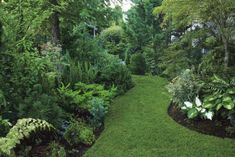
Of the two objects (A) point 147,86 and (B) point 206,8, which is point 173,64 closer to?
(A) point 147,86

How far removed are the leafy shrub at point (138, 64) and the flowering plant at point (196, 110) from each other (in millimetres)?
5291

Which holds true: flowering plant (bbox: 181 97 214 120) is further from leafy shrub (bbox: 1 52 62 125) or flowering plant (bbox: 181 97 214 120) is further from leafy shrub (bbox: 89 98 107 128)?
leafy shrub (bbox: 1 52 62 125)

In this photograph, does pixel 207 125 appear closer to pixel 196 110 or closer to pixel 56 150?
pixel 196 110

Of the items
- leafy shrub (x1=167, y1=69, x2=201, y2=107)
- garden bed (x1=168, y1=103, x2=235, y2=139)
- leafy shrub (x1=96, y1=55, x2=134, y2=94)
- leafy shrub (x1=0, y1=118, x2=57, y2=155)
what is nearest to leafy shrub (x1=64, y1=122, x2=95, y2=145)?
leafy shrub (x1=0, y1=118, x2=57, y2=155)

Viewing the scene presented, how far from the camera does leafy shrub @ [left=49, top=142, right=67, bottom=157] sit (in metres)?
4.30

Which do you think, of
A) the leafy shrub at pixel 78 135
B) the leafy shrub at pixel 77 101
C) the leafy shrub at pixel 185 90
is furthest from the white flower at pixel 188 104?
the leafy shrub at pixel 78 135

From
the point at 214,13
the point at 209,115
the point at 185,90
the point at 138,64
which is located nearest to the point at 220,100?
the point at 209,115

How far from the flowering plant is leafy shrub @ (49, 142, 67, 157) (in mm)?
2527

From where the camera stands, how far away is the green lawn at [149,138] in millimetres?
4691

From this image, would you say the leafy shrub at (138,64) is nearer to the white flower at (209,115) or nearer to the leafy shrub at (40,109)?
the white flower at (209,115)

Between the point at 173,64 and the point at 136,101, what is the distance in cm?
231

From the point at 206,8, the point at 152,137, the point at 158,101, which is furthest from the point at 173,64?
the point at 152,137

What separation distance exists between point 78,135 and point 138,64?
6564 millimetres

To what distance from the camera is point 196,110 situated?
5.73 meters
